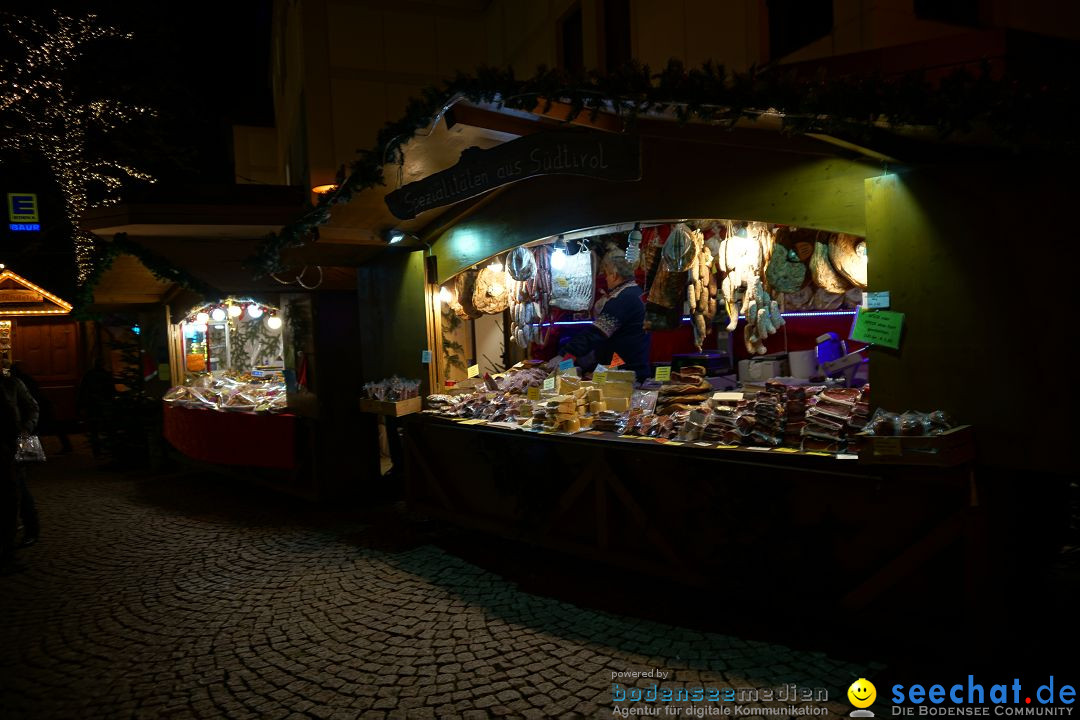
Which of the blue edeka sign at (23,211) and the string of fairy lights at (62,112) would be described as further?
the blue edeka sign at (23,211)

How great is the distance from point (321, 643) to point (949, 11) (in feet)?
26.1

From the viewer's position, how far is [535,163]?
4.72m

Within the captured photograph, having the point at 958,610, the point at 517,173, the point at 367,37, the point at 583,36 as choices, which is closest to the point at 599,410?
the point at 517,173

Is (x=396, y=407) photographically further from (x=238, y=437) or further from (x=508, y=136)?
(x=508, y=136)

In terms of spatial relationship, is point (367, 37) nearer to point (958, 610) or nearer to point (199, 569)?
point (199, 569)

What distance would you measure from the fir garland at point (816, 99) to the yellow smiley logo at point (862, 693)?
2.93 metres

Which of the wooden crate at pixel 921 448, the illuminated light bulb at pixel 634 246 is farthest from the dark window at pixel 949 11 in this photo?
the wooden crate at pixel 921 448

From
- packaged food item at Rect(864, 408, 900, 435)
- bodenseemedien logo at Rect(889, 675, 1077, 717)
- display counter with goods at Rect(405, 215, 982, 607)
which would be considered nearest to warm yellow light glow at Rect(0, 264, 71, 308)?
display counter with goods at Rect(405, 215, 982, 607)

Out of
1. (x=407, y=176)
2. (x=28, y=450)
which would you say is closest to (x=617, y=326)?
(x=407, y=176)

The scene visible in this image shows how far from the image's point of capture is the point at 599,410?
5.68m

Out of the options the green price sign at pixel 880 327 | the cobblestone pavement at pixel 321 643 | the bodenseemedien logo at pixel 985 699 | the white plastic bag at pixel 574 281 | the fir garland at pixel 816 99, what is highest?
the fir garland at pixel 816 99

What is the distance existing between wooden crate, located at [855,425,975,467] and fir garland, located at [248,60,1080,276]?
1.56 m

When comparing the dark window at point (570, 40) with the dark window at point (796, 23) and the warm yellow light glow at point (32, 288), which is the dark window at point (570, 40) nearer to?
the dark window at point (796, 23)

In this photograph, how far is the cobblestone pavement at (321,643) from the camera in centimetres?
362
